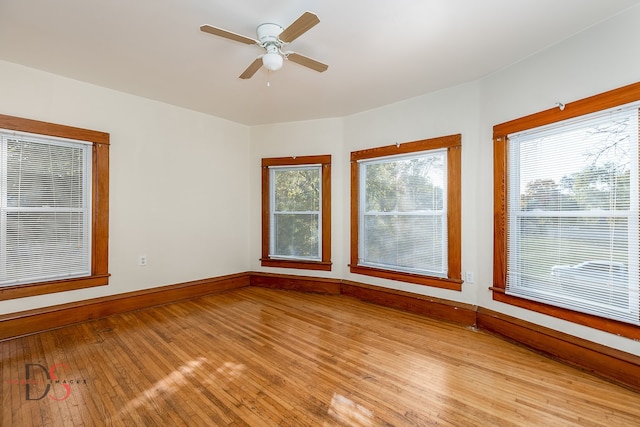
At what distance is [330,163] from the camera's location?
4469 mm

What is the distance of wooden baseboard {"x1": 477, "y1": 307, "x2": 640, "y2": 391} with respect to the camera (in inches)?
80.8

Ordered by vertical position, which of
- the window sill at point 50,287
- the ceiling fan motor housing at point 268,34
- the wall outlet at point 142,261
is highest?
the ceiling fan motor housing at point 268,34

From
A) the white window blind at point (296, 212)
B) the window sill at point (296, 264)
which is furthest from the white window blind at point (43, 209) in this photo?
the white window blind at point (296, 212)

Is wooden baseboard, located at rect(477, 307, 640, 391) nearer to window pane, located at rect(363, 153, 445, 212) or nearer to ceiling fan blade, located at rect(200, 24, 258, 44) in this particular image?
window pane, located at rect(363, 153, 445, 212)

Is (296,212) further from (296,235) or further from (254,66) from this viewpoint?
(254,66)

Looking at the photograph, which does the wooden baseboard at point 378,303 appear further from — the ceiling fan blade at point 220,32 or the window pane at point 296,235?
the ceiling fan blade at point 220,32

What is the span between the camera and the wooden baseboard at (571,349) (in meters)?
2.05

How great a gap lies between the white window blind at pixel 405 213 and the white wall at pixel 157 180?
2142 mm

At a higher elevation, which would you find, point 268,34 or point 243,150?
point 268,34

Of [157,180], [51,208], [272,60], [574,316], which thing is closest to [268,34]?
[272,60]

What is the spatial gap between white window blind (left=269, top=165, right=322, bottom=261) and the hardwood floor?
1.56m

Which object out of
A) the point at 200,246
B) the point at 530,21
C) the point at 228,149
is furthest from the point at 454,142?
the point at 200,246

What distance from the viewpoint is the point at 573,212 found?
7.88 ft

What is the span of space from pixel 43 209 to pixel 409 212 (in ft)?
13.5
